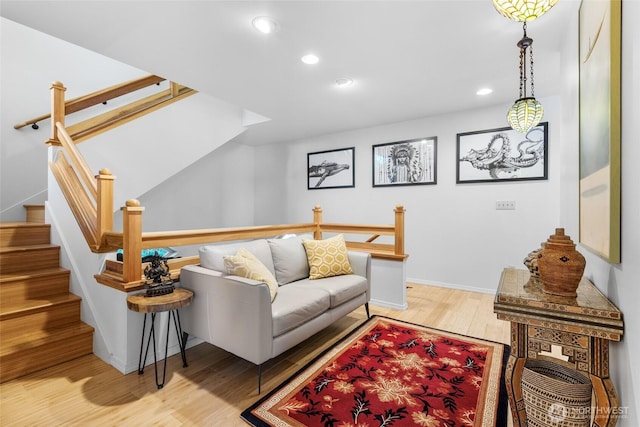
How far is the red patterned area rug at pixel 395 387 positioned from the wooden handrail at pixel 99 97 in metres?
3.33

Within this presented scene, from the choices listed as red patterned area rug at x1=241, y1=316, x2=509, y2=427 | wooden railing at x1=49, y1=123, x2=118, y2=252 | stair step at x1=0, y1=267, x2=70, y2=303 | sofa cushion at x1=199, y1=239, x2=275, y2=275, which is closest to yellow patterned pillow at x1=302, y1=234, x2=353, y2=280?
sofa cushion at x1=199, y1=239, x2=275, y2=275

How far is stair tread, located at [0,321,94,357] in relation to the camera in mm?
1988

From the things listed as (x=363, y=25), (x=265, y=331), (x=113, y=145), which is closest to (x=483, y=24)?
(x=363, y=25)

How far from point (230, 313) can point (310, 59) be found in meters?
2.20

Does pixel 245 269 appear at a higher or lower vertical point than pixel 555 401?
higher

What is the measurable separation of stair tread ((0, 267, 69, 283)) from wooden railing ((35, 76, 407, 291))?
0.57 meters

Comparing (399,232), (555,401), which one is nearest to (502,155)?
(399,232)

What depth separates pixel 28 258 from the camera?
8.45 ft

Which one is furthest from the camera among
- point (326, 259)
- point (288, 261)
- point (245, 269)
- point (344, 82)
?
point (344, 82)

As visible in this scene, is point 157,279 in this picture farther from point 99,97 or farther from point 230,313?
point 99,97

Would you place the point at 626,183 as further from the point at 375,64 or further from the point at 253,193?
the point at 253,193

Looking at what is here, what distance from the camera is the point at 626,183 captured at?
1001 millimetres

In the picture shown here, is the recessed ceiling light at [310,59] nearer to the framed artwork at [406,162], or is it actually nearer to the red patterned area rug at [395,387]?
the framed artwork at [406,162]

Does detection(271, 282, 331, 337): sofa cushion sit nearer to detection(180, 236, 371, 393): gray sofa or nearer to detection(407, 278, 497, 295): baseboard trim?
detection(180, 236, 371, 393): gray sofa
